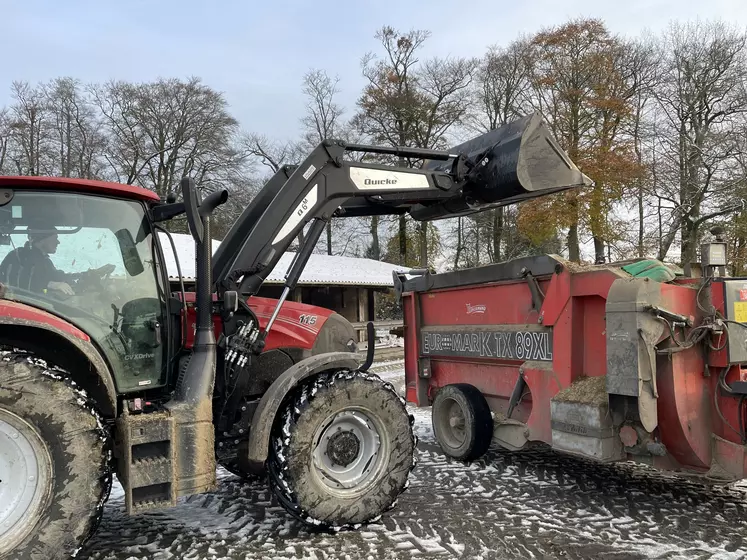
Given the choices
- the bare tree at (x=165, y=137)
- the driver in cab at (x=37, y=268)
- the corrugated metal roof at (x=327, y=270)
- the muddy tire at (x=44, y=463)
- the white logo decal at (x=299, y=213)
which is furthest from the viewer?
the bare tree at (x=165, y=137)

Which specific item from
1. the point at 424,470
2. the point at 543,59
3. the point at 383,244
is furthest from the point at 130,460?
the point at 383,244

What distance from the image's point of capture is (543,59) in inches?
1052

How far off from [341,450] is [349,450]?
0.22 feet

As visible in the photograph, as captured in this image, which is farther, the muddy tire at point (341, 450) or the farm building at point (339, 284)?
the farm building at point (339, 284)

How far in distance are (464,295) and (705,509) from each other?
2.73m

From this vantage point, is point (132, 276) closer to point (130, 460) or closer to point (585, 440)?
→ point (130, 460)

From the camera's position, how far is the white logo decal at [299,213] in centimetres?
441

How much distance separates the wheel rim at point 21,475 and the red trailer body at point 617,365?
136 inches

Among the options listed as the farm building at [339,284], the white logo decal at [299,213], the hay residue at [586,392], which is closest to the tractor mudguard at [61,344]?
the white logo decal at [299,213]

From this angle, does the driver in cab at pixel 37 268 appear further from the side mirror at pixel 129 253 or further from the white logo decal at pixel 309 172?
the white logo decal at pixel 309 172

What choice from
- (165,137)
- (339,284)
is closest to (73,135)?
(165,137)

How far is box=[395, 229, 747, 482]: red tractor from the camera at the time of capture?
13.4ft

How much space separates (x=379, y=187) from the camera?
4.82 metres

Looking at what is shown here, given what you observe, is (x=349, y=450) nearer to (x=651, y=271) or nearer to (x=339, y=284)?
(x=651, y=271)
